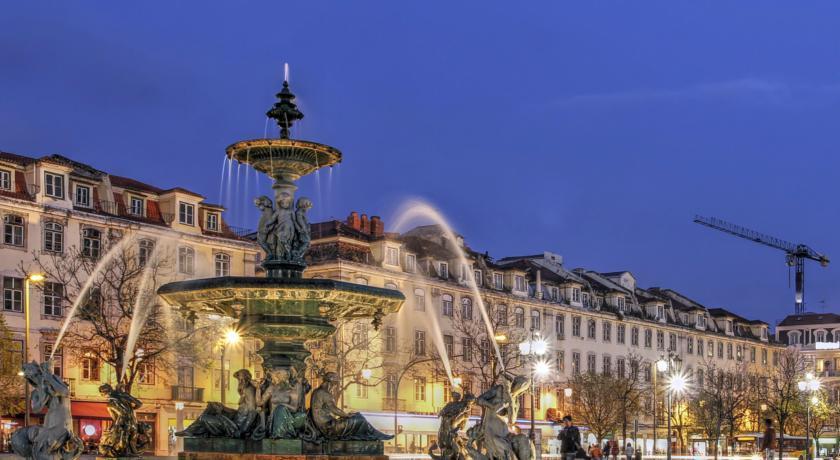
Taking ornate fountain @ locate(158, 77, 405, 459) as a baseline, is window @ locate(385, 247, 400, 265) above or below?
above

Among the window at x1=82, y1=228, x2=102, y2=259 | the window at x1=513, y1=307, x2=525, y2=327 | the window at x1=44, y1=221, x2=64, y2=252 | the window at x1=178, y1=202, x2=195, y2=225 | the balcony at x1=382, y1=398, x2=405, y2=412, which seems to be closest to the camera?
the window at x1=44, y1=221, x2=64, y2=252

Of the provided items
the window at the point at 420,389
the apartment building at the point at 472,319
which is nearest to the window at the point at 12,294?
the apartment building at the point at 472,319

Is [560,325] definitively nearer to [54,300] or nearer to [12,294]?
[54,300]

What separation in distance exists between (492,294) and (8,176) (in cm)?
3694

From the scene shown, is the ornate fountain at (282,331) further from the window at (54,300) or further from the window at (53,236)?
the window at (53,236)

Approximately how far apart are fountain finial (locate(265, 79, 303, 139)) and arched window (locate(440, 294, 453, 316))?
58171 millimetres

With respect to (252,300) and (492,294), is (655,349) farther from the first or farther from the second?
(252,300)

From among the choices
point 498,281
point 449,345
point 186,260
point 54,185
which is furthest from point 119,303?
point 498,281

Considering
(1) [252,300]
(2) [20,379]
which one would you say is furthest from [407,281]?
(1) [252,300]

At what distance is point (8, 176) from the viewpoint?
57625mm

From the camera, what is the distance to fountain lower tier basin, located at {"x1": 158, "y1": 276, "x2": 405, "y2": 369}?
21.2 meters

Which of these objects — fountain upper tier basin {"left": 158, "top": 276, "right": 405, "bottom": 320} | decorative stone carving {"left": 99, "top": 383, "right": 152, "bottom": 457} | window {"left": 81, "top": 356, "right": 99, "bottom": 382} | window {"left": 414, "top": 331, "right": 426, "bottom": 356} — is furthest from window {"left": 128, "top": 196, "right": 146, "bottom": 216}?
fountain upper tier basin {"left": 158, "top": 276, "right": 405, "bottom": 320}

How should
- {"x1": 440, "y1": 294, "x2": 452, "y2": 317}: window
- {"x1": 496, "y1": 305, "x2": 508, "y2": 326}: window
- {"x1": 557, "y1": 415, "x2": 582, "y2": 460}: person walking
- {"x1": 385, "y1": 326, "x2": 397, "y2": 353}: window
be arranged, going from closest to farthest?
{"x1": 557, "y1": 415, "x2": 582, "y2": 460}: person walking < {"x1": 385, "y1": 326, "x2": 397, "y2": 353}: window < {"x1": 440, "y1": 294, "x2": 452, "y2": 317}: window < {"x1": 496, "y1": 305, "x2": 508, "y2": 326}: window

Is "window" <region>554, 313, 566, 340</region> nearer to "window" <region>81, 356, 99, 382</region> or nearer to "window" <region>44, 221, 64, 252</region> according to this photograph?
"window" <region>81, 356, 99, 382</region>
